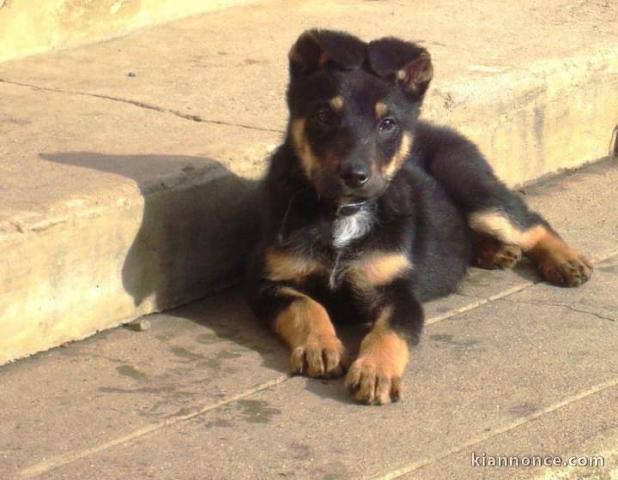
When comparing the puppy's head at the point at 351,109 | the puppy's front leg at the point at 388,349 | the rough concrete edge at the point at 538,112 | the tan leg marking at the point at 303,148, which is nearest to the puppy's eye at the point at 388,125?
the puppy's head at the point at 351,109

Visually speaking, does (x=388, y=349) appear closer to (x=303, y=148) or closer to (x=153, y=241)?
(x=303, y=148)

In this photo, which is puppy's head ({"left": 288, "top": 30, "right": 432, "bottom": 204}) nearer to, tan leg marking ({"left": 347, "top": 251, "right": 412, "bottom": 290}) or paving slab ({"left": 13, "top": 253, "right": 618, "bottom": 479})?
tan leg marking ({"left": 347, "top": 251, "right": 412, "bottom": 290})

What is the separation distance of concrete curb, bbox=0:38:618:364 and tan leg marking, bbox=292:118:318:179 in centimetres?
52

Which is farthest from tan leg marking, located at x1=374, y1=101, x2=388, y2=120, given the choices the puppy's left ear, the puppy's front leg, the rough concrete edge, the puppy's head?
the rough concrete edge

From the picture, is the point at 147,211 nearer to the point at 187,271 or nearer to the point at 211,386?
the point at 187,271

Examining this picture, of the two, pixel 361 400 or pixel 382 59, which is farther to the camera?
pixel 382 59

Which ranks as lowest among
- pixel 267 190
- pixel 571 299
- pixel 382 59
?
pixel 571 299

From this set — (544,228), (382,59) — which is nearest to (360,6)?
(544,228)

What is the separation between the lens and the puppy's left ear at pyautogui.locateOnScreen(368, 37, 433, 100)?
570 centimetres

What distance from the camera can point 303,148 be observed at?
5.71 meters

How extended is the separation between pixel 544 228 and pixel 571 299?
606mm

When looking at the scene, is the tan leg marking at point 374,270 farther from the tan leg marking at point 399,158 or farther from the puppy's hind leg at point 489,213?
the puppy's hind leg at point 489,213

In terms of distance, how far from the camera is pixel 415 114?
5.93 meters

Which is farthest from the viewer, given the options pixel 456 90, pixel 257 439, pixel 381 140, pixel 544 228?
pixel 456 90
